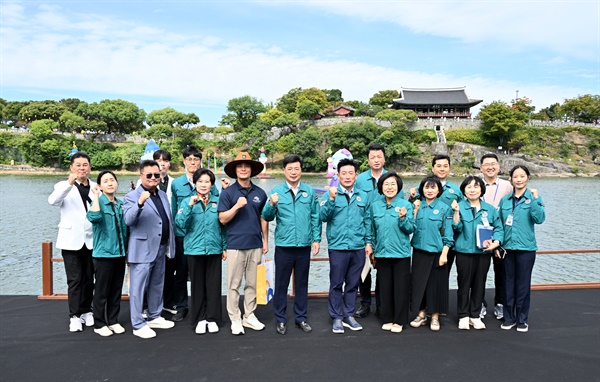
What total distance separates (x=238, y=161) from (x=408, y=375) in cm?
231

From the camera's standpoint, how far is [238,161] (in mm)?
3668

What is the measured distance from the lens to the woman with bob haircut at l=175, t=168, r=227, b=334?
3672 mm

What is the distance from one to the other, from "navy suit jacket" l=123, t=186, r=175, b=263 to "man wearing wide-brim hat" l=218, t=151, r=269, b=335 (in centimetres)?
63

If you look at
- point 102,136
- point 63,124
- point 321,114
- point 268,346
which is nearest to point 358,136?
point 321,114

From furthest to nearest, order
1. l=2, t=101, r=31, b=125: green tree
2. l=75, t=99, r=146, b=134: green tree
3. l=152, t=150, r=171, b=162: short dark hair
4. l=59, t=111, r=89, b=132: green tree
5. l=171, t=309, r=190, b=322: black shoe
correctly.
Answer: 1. l=2, t=101, r=31, b=125: green tree
2. l=75, t=99, r=146, b=134: green tree
3. l=59, t=111, r=89, b=132: green tree
4. l=152, t=150, r=171, b=162: short dark hair
5. l=171, t=309, r=190, b=322: black shoe

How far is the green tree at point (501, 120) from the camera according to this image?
37500 mm

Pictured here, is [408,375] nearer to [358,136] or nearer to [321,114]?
[358,136]

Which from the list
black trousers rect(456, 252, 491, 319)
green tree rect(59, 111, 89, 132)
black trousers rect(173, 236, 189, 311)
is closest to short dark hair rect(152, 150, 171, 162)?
black trousers rect(173, 236, 189, 311)

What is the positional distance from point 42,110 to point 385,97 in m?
41.1

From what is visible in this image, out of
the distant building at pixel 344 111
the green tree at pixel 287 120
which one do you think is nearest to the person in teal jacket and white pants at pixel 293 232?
the green tree at pixel 287 120

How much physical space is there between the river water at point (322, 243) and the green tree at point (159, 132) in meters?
18.2

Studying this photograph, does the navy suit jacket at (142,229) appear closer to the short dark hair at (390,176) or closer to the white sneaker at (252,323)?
the white sneaker at (252,323)

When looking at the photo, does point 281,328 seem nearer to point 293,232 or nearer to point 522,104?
point 293,232

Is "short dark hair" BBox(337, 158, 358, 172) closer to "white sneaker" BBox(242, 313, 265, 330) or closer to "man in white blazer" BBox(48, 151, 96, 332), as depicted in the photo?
"white sneaker" BBox(242, 313, 265, 330)
